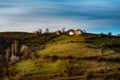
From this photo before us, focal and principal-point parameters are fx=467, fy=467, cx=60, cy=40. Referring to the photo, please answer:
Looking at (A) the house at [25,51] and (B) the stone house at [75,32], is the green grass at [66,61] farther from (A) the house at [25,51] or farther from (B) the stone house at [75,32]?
(B) the stone house at [75,32]

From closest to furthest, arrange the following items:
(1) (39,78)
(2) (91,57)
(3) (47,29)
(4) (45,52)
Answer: (1) (39,78) < (2) (91,57) < (4) (45,52) < (3) (47,29)

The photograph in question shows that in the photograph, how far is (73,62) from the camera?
314 feet

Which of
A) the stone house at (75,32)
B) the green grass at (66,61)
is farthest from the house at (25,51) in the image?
the stone house at (75,32)

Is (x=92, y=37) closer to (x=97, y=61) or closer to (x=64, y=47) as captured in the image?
(x=64, y=47)

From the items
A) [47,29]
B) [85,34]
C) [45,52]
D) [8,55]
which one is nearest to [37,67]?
[45,52]

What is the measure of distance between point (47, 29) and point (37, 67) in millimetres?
55878

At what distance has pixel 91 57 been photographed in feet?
315

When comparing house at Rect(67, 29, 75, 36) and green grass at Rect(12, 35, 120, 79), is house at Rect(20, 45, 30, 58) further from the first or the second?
house at Rect(67, 29, 75, 36)

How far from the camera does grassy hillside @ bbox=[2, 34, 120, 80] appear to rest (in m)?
87.5

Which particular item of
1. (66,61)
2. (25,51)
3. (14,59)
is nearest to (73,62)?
(66,61)

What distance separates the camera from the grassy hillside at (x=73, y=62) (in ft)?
287

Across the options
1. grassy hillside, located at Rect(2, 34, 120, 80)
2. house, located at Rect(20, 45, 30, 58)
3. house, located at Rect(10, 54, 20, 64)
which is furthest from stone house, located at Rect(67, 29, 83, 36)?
house, located at Rect(10, 54, 20, 64)

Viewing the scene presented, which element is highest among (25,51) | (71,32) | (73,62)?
(71,32)

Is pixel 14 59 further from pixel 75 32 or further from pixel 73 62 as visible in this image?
pixel 75 32
